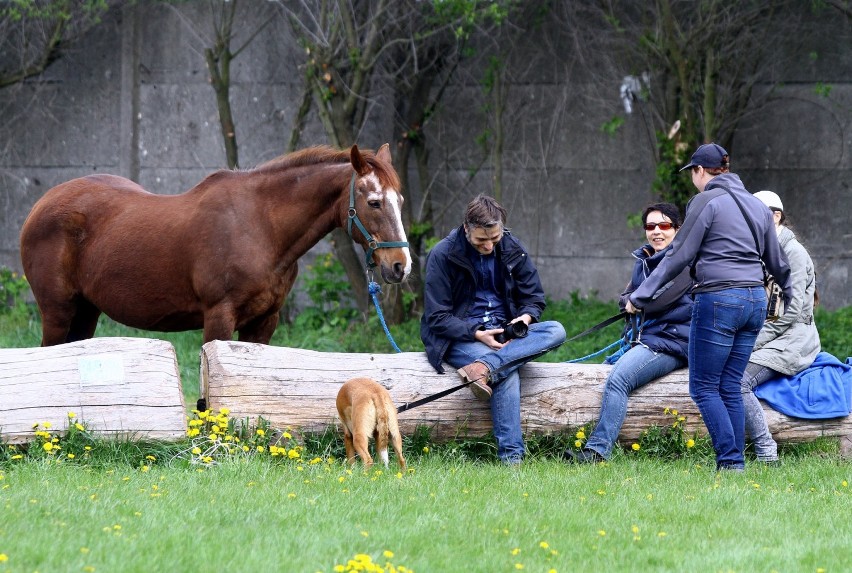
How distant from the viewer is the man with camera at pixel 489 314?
6.89 m

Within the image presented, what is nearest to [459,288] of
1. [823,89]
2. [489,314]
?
[489,314]

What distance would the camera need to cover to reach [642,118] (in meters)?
12.8

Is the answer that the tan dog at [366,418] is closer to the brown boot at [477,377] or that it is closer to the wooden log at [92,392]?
the brown boot at [477,377]

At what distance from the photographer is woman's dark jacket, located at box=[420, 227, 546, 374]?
6988 millimetres

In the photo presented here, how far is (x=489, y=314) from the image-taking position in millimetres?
7160

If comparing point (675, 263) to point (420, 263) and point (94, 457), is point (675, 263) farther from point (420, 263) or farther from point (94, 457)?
point (420, 263)

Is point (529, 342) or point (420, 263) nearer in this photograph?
point (529, 342)

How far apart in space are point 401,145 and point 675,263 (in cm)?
719

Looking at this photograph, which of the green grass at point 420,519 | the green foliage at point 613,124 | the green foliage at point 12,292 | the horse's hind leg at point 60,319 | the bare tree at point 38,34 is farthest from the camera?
the green foliage at point 12,292

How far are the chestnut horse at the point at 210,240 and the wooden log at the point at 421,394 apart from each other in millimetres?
417

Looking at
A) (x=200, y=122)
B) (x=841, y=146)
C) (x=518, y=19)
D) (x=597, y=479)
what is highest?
(x=518, y=19)

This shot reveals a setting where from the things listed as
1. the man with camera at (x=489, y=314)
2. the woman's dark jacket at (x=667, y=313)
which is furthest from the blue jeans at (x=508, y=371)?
the woman's dark jacket at (x=667, y=313)

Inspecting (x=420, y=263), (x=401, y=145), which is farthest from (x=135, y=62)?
(x=420, y=263)

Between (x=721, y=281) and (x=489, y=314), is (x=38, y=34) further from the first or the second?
(x=721, y=281)
